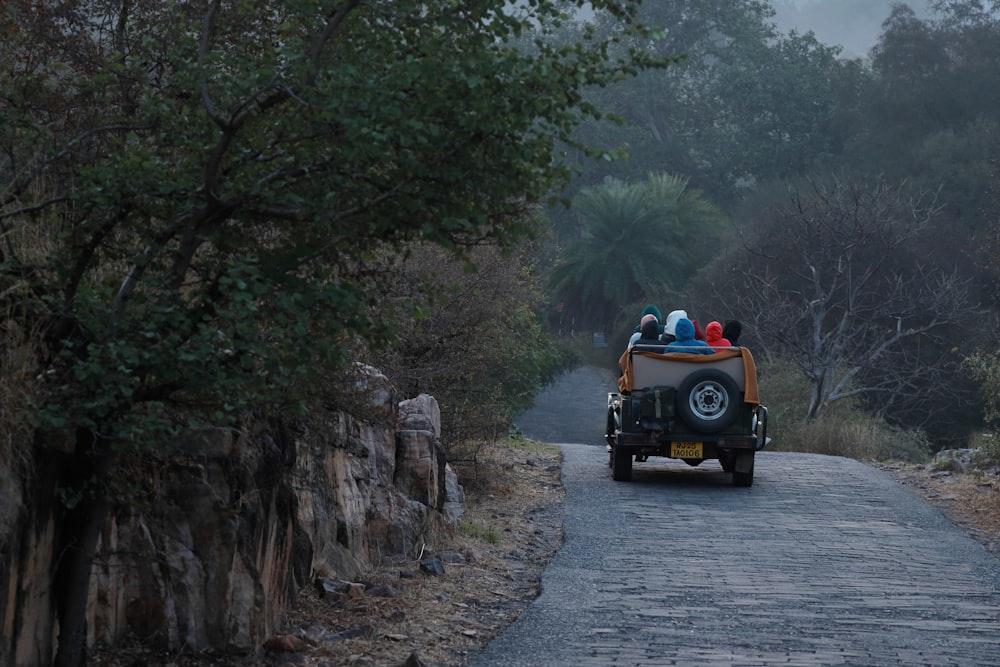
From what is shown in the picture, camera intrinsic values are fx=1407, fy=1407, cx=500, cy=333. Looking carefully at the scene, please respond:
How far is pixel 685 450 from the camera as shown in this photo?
17141mm

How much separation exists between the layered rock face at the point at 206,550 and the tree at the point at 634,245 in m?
38.9

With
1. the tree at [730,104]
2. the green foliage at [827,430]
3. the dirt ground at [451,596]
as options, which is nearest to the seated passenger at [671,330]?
the dirt ground at [451,596]

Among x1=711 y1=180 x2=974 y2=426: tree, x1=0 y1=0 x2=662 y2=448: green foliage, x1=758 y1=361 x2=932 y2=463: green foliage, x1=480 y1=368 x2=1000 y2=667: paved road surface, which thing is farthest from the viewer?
x1=711 y1=180 x2=974 y2=426: tree

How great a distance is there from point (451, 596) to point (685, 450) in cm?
723

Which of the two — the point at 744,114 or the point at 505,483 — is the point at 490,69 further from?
the point at 744,114

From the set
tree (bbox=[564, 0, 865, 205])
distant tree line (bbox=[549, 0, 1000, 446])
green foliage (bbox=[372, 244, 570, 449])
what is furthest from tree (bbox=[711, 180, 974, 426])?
green foliage (bbox=[372, 244, 570, 449])

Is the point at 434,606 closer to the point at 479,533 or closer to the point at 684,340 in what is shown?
the point at 479,533

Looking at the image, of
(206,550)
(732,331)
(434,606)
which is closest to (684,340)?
(732,331)

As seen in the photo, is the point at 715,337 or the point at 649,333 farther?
the point at 649,333

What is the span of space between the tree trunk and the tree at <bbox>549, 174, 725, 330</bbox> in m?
41.6

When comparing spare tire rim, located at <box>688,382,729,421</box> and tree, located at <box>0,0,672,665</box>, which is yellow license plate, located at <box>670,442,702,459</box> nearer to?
spare tire rim, located at <box>688,382,729,421</box>

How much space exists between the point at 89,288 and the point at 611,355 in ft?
148

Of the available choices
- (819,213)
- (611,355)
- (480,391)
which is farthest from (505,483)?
(611,355)

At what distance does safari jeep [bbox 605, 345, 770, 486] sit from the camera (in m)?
16.9
